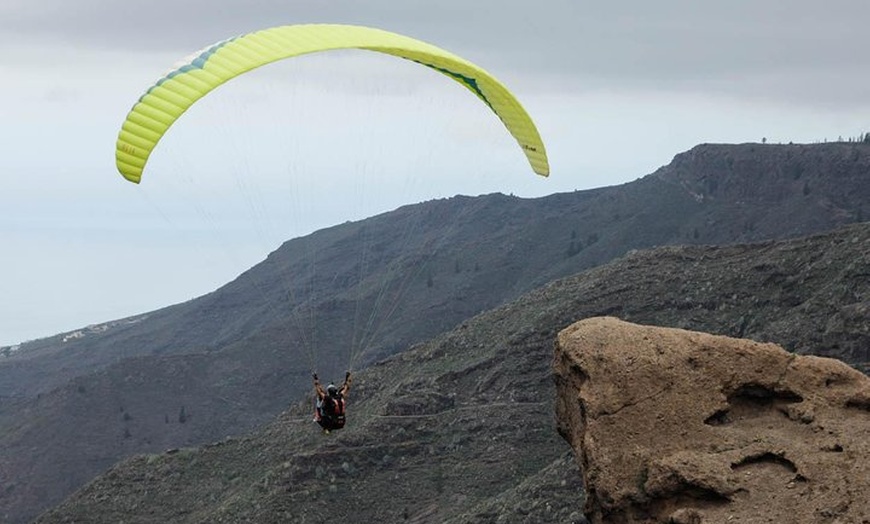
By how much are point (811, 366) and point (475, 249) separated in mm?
77847

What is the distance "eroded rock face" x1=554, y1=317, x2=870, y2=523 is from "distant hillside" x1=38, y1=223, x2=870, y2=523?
15.0 m

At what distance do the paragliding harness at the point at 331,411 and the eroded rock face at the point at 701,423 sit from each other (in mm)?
6792

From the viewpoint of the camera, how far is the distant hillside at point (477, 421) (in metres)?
34.0

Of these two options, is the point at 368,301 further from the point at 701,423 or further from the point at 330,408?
the point at 701,423

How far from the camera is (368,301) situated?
8325cm

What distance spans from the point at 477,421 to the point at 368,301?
1804 inches

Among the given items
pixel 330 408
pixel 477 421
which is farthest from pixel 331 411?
pixel 477 421

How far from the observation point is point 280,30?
18.5m

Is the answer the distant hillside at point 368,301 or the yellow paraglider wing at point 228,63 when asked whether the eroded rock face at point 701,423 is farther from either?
the distant hillside at point 368,301

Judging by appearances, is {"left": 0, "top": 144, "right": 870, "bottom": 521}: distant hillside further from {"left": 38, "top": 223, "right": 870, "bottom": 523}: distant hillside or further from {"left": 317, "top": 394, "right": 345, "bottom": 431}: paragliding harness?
{"left": 317, "top": 394, "right": 345, "bottom": 431}: paragliding harness

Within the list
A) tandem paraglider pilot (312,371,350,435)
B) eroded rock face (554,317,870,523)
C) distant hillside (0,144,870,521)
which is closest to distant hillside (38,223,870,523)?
tandem paraglider pilot (312,371,350,435)

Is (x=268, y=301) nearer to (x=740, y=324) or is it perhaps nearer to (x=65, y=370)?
(x=65, y=370)

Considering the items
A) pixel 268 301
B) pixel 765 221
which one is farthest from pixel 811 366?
pixel 268 301

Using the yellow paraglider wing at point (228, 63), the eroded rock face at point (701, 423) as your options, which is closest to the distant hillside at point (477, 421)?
the yellow paraglider wing at point (228, 63)
